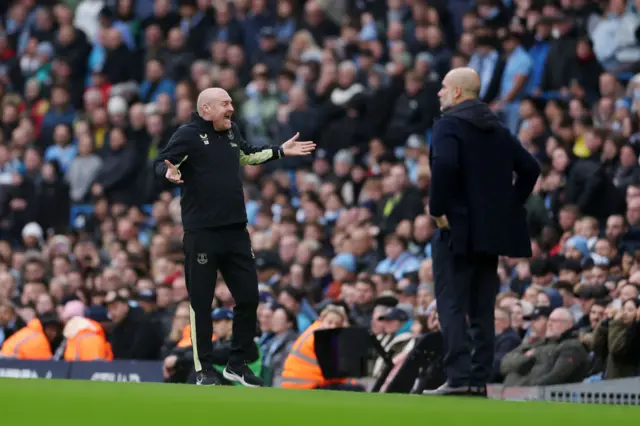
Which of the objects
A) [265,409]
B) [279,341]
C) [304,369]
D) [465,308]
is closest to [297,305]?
[279,341]

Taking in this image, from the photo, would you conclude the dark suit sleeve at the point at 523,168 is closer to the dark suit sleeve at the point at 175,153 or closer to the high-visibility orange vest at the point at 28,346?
the dark suit sleeve at the point at 175,153

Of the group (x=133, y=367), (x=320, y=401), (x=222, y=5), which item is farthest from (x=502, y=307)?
(x=222, y=5)

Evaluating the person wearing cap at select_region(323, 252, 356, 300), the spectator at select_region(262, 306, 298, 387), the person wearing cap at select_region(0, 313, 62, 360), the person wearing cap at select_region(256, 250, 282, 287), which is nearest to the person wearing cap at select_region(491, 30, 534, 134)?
the person wearing cap at select_region(323, 252, 356, 300)

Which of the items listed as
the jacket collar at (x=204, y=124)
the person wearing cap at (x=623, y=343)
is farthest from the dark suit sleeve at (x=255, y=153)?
the person wearing cap at (x=623, y=343)

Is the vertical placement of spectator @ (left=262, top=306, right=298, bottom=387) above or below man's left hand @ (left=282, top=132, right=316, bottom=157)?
below

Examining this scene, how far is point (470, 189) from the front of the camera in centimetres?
983

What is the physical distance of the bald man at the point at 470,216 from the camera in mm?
9773

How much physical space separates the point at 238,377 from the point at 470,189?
2.28m

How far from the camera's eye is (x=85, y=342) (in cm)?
1666

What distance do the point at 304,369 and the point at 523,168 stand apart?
4964 millimetres

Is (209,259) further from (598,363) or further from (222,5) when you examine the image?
(222,5)

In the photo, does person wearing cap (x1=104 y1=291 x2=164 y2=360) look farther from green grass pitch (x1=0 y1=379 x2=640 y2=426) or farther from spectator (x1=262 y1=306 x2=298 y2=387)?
green grass pitch (x1=0 y1=379 x2=640 y2=426)

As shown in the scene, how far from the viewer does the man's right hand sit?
34.4 feet

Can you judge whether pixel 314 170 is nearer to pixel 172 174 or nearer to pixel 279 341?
pixel 279 341
